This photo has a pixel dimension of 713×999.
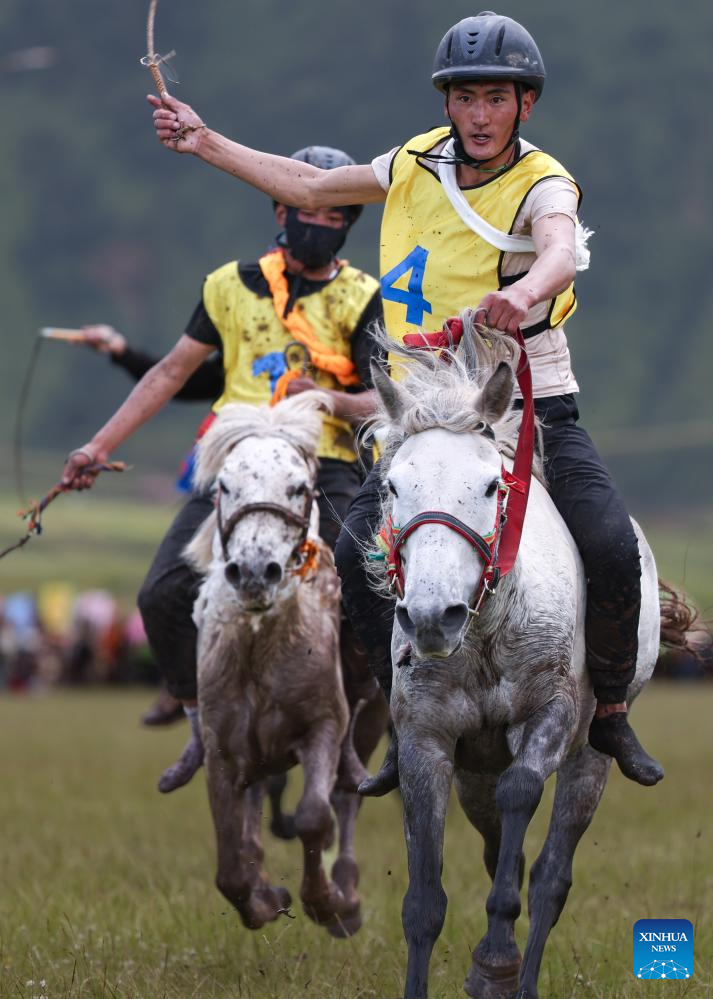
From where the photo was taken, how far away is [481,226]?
630cm

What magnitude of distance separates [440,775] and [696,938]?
2.52m

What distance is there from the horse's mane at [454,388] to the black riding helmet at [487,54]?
0.87 m

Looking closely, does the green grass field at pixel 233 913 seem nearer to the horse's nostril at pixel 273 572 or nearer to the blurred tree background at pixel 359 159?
the horse's nostril at pixel 273 572

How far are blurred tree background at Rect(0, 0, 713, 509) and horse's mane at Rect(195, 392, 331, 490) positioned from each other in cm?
12111

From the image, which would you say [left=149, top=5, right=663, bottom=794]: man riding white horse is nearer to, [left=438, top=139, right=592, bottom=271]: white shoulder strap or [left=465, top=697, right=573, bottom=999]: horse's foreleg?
[left=438, top=139, right=592, bottom=271]: white shoulder strap

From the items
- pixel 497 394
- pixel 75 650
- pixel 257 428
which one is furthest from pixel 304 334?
pixel 75 650

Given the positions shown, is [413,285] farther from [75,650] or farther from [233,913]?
[75,650]

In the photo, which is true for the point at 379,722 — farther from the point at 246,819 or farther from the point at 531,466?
the point at 531,466

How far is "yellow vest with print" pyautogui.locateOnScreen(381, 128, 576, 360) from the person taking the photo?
6.32 meters

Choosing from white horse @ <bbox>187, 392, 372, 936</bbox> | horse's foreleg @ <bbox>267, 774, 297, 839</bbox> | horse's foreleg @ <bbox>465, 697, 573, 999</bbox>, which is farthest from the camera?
horse's foreleg @ <bbox>267, 774, 297, 839</bbox>

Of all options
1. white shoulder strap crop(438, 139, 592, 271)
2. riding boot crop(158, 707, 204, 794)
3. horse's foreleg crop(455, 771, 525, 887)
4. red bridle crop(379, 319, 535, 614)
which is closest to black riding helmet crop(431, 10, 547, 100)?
white shoulder strap crop(438, 139, 592, 271)

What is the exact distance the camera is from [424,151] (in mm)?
6570

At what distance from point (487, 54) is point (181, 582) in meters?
3.33

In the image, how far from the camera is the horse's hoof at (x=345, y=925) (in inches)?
333
